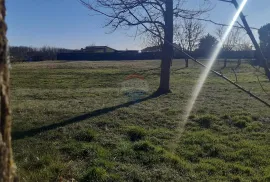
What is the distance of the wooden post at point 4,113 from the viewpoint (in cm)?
79

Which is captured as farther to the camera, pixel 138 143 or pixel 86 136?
pixel 86 136

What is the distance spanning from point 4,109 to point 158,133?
4.69m

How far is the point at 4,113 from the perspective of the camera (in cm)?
83

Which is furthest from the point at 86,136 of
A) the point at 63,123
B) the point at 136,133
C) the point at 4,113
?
the point at 4,113

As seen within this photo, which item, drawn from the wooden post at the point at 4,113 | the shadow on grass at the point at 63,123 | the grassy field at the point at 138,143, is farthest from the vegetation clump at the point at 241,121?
the wooden post at the point at 4,113

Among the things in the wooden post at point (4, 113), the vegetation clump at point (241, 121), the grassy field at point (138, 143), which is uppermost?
the wooden post at point (4, 113)

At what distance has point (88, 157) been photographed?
4.11 meters

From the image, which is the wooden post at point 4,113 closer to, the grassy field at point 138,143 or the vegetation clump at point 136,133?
the grassy field at point 138,143

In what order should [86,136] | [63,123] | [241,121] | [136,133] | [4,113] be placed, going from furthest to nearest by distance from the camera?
[241,121]
[63,123]
[136,133]
[86,136]
[4,113]

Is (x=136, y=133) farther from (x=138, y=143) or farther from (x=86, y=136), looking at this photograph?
(x=86, y=136)

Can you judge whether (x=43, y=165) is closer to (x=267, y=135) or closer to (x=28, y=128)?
(x=28, y=128)

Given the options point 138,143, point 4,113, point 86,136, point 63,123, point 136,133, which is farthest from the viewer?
point 63,123

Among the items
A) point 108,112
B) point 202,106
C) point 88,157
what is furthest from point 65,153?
point 202,106

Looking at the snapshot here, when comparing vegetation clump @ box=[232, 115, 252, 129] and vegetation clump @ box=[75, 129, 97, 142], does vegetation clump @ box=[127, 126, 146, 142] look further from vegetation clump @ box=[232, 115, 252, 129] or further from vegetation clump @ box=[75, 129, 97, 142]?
vegetation clump @ box=[232, 115, 252, 129]
